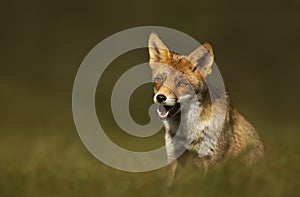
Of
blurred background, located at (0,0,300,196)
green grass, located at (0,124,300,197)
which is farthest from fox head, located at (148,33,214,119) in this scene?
blurred background, located at (0,0,300,196)

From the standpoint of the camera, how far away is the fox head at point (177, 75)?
9.69 m

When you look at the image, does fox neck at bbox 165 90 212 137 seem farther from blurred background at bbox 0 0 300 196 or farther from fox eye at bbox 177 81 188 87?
blurred background at bbox 0 0 300 196

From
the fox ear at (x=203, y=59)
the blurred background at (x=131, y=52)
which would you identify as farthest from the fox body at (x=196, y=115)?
the blurred background at (x=131, y=52)

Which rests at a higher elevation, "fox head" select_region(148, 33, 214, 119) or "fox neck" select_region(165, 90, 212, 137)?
"fox head" select_region(148, 33, 214, 119)

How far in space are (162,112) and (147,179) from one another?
175 cm

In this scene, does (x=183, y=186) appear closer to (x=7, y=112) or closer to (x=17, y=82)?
(x=7, y=112)

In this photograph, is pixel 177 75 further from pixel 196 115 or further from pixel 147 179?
pixel 147 179

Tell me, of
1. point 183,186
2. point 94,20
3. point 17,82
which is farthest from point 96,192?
point 94,20

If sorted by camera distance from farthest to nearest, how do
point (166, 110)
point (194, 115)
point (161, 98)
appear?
point (194, 115), point (166, 110), point (161, 98)

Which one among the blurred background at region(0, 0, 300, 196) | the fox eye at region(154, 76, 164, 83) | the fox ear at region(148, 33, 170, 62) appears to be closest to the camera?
the fox eye at region(154, 76, 164, 83)

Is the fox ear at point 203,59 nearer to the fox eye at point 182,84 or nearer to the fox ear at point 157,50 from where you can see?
the fox eye at point 182,84

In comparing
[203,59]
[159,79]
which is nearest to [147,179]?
[159,79]

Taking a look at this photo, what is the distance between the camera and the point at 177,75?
32.4ft

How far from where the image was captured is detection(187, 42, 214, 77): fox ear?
986cm
